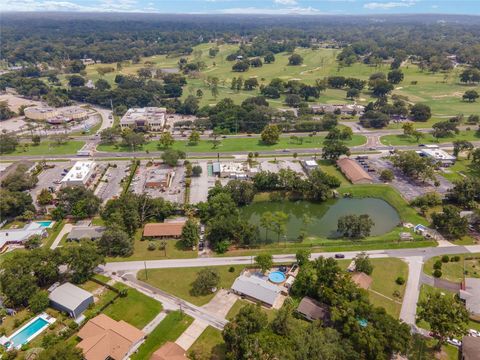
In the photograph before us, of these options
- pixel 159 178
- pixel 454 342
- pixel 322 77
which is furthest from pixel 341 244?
pixel 322 77

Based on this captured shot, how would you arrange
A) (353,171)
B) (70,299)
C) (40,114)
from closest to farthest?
1. (70,299)
2. (353,171)
3. (40,114)

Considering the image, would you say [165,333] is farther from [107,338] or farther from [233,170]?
[233,170]

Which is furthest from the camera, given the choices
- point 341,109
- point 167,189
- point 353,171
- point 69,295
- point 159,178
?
point 341,109

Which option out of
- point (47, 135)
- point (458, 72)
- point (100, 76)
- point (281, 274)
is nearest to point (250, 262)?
point (281, 274)

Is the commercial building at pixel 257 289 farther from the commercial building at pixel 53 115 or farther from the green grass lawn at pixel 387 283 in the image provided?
the commercial building at pixel 53 115

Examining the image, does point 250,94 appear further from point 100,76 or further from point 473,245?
point 473,245

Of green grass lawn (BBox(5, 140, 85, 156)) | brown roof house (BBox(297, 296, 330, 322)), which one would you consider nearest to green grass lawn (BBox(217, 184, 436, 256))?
brown roof house (BBox(297, 296, 330, 322))
